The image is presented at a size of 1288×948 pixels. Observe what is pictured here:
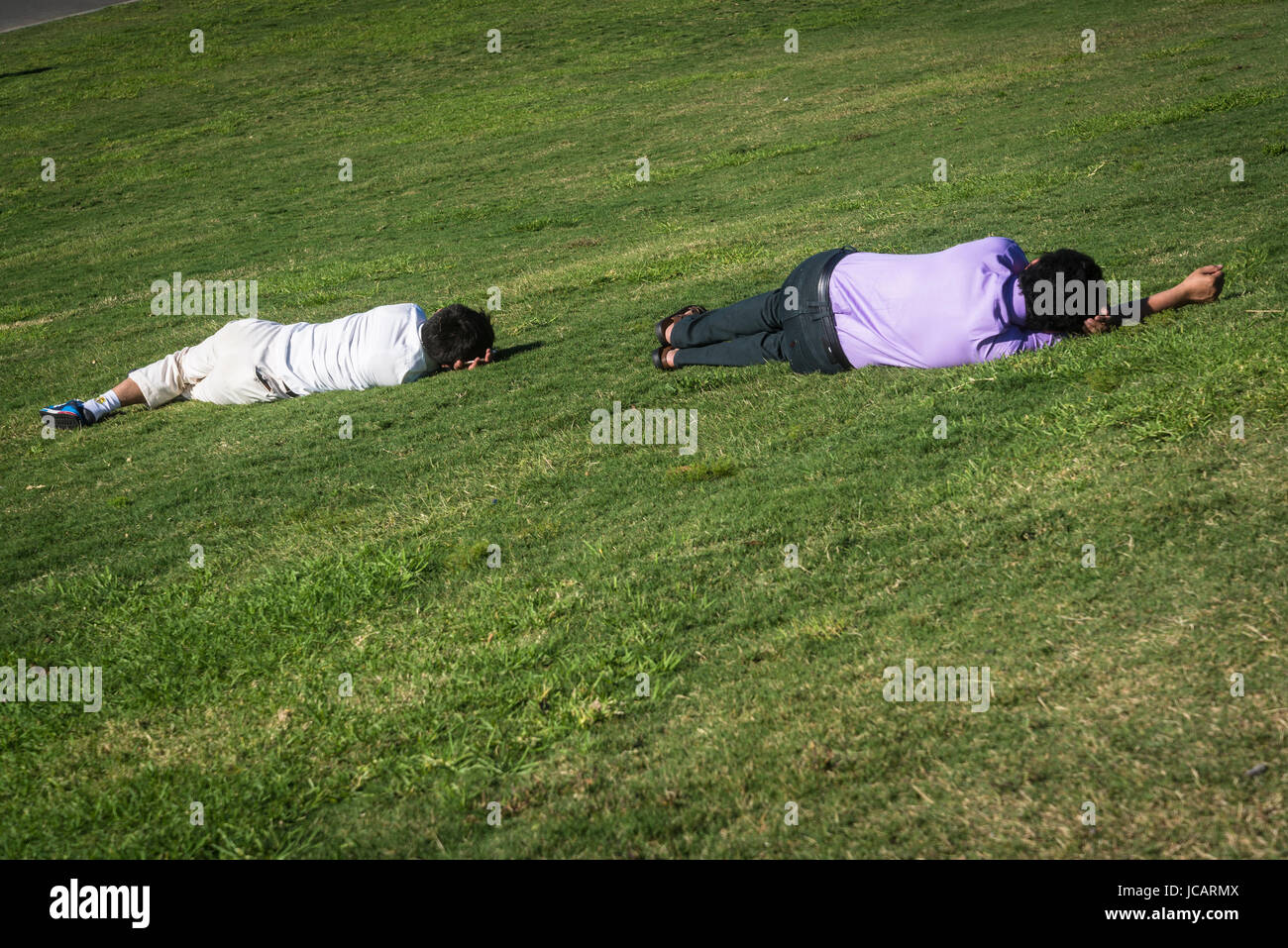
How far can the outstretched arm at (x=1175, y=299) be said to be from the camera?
6.39 metres

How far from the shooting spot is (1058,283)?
242 inches

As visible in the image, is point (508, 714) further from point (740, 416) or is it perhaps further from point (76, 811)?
point (740, 416)

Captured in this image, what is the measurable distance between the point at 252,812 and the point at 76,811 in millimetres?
673

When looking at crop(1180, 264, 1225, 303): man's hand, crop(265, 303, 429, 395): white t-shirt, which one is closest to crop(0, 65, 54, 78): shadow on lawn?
crop(265, 303, 429, 395): white t-shirt

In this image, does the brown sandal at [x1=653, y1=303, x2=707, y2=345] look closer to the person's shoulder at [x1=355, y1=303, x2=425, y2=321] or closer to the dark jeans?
the dark jeans

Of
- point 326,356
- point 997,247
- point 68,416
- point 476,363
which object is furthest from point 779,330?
point 68,416

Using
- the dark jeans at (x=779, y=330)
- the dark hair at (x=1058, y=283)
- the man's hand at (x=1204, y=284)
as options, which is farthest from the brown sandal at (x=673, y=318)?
the man's hand at (x=1204, y=284)

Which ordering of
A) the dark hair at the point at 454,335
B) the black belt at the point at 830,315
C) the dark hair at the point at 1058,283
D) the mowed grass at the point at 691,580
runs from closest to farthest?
the mowed grass at the point at 691,580, the dark hair at the point at 1058,283, the black belt at the point at 830,315, the dark hair at the point at 454,335

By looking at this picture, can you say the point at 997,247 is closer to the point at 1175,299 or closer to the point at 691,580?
the point at 1175,299

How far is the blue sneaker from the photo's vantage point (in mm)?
8617

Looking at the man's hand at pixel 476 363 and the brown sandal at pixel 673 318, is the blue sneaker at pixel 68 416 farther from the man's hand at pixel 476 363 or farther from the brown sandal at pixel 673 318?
the brown sandal at pixel 673 318

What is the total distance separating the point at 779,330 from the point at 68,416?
238 inches

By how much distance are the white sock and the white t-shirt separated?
152 centimetres

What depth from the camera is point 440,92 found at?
107 ft
